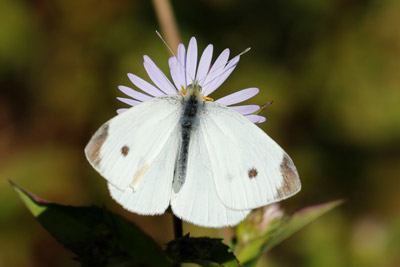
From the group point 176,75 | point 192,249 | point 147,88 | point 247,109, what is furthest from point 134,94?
point 192,249

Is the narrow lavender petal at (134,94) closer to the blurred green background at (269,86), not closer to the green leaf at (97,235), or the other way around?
the green leaf at (97,235)

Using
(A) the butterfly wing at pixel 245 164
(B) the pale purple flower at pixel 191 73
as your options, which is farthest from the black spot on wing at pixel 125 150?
(B) the pale purple flower at pixel 191 73

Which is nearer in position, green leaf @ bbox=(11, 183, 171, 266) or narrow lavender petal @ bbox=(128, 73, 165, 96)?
green leaf @ bbox=(11, 183, 171, 266)

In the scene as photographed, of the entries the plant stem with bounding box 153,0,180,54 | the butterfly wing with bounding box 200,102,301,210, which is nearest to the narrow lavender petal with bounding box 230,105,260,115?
the butterfly wing with bounding box 200,102,301,210

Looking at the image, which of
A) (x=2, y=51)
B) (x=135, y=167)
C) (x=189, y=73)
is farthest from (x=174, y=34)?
(x=2, y=51)

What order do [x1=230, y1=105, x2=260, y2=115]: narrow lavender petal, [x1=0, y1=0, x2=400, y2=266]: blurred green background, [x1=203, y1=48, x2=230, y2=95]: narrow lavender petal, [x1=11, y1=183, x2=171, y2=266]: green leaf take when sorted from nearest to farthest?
[x1=11, y1=183, x2=171, y2=266]: green leaf → [x1=230, y1=105, x2=260, y2=115]: narrow lavender petal → [x1=203, y1=48, x2=230, y2=95]: narrow lavender petal → [x1=0, y1=0, x2=400, y2=266]: blurred green background

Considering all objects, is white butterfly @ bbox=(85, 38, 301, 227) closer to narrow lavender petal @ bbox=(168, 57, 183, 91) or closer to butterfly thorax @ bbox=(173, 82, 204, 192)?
butterfly thorax @ bbox=(173, 82, 204, 192)
